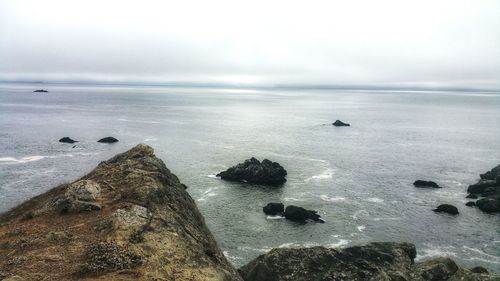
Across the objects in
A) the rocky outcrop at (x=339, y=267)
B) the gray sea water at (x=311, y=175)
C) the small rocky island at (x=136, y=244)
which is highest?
the small rocky island at (x=136, y=244)

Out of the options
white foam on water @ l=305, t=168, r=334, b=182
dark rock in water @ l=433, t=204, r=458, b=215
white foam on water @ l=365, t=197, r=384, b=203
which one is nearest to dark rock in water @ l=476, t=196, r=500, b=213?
dark rock in water @ l=433, t=204, r=458, b=215

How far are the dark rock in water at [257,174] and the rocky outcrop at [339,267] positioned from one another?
52923mm

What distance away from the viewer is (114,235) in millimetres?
16625

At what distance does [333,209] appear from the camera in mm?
66062

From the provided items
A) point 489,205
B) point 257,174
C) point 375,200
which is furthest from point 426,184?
point 257,174

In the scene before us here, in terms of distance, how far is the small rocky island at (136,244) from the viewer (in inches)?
595

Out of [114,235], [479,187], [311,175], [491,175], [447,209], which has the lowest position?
[311,175]

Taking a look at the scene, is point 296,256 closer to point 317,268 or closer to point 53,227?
point 317,268

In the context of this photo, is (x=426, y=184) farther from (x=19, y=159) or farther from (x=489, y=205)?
(x=19, y=159)

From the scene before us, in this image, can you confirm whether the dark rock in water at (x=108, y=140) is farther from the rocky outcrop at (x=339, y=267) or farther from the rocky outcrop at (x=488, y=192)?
the rocky outcrop at (x=339, y=267)

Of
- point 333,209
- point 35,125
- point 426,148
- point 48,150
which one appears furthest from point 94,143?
point 426,148

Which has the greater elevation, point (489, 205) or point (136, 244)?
point (136, 244)

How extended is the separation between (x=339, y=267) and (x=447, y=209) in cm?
4747

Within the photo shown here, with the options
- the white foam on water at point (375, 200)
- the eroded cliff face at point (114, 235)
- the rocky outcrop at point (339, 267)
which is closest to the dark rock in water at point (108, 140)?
the white foam on water at point (375, 200)
